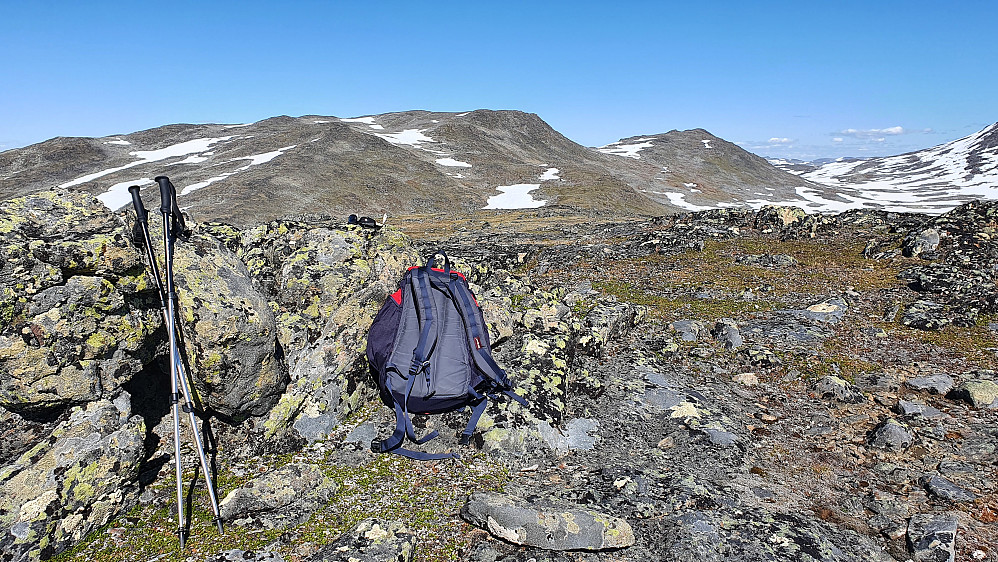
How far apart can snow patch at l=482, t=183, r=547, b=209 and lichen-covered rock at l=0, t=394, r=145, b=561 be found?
87184mm

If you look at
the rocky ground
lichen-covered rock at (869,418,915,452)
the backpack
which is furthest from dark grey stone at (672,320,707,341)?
the backpack

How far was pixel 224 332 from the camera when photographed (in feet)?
20.8

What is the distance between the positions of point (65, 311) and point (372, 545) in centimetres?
452

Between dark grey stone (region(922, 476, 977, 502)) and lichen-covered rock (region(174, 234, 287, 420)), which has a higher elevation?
lichen-covered rock (region(174, 234, 287, 420))

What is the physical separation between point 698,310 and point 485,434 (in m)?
11.5

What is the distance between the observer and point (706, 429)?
873cm

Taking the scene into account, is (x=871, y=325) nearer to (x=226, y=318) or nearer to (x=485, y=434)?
(x=485, y=434)

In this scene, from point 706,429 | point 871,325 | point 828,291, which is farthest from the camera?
point 828,291

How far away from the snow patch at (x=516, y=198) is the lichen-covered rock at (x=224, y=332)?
3374 inches

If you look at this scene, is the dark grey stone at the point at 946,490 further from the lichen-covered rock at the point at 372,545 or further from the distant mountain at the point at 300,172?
the distant mountain at the point at 300,172

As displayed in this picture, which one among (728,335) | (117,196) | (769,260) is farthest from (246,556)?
→ (117,196)

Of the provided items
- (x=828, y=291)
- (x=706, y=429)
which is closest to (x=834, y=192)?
(x=828, y=291)

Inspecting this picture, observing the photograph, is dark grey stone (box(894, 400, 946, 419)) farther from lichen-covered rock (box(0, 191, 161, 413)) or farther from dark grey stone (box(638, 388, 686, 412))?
lichen-covered rock (box(0, 191, 161, 413))

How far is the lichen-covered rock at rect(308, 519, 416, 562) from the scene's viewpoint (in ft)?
16.9
